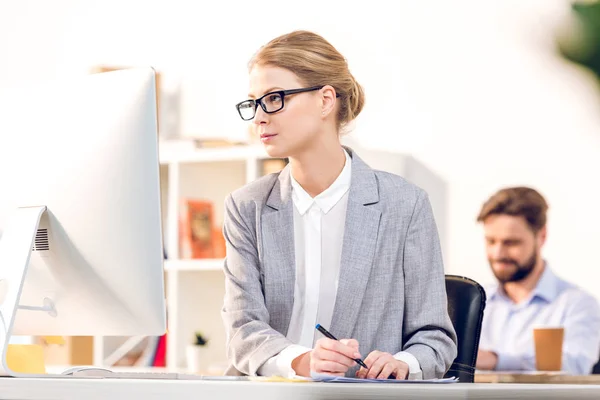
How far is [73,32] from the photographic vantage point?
5.07 metres

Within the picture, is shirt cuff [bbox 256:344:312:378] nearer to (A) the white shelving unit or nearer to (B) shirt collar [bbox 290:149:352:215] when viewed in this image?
(B) shirt collar [bbox 290:149:352:215]

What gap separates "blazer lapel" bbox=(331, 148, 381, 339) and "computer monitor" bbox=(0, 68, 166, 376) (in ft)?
1.63

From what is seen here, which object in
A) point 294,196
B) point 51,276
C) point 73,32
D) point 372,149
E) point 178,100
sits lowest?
point 51,276

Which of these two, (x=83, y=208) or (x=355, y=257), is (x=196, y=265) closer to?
(x=355, y=257)

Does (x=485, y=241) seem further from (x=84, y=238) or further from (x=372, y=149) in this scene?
(x=84, y=238)

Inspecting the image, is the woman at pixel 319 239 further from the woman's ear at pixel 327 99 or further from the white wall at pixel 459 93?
the white wall at pixel 459 93

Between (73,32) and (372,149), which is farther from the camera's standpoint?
(73,32)

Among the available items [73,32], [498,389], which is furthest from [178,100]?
[498,389]

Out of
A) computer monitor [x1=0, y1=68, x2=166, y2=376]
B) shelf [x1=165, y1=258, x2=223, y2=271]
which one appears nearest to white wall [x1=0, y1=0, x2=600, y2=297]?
shelf [x1=165, y1=258, x2=223, y2=271]

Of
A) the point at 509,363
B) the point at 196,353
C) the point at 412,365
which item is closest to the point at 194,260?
the point at 196,353

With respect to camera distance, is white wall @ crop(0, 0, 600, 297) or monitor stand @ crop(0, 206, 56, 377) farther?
white wall @ crop(0, 0, 600, 297)

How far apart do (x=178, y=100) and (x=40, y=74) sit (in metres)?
0.81

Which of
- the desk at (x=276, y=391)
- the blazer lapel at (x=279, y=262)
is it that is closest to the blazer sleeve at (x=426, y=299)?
the blazer lapel at (x=279, y=262)

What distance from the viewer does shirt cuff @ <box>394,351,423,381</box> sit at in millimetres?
1588
